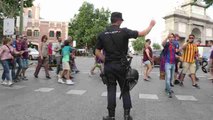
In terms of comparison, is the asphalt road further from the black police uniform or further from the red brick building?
the red brick building

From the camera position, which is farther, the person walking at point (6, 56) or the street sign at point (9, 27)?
the street sign at point (9, 27)

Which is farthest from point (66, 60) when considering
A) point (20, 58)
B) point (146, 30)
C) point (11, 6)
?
point (11, 6)

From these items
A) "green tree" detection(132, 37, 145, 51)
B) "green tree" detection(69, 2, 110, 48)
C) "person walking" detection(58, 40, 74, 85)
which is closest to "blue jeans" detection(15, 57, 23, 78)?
"person walking" detection(58, 40, 74, 85)

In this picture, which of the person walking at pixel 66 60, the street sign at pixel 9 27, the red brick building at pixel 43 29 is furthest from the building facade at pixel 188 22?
the person walking at pixel 66 60

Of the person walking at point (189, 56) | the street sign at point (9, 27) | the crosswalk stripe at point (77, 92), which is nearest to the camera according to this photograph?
the crosswalk stripe at point (77, 92)

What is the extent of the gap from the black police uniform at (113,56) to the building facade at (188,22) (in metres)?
80.7

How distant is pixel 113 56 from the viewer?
6.56m

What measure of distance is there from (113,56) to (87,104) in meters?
2.49

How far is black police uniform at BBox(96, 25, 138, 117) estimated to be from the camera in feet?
21.3

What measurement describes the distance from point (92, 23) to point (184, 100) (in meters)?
72.6

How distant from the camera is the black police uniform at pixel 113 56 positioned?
6.50m

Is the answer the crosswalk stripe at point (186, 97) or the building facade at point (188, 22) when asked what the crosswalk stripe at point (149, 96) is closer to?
the crosswalk stripe at point (186, 97)

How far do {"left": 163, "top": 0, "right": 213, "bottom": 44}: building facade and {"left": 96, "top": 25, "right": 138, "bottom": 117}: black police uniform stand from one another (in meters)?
80.7

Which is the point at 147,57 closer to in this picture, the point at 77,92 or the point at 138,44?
the point at 77,92
